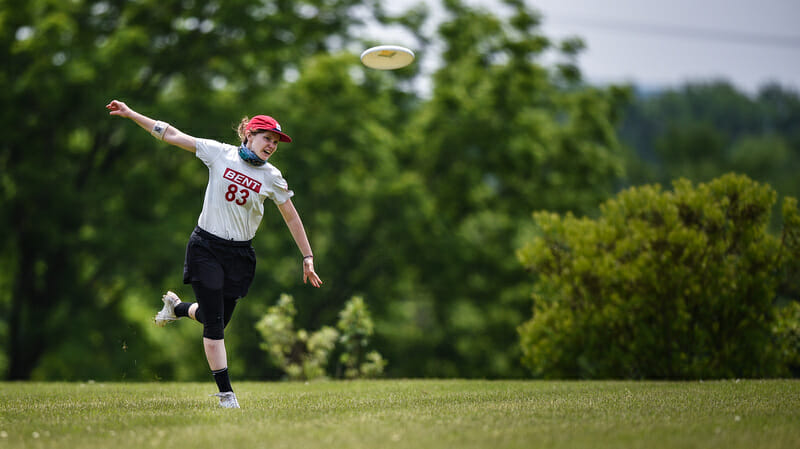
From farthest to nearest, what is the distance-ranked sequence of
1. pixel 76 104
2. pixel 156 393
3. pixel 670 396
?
pixel 76 104, pixel 156 393, pixel 670 396

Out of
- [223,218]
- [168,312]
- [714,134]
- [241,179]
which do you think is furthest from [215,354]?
[714,134]

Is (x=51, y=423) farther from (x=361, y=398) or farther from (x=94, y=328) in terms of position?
(x=94, y=328)

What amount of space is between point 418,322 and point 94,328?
41.5ft

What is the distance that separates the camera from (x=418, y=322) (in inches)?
1104

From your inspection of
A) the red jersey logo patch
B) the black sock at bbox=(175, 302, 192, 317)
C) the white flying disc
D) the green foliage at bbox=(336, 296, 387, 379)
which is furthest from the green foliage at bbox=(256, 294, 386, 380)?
the red jersey logo patch

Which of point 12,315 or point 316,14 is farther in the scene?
point 316,14

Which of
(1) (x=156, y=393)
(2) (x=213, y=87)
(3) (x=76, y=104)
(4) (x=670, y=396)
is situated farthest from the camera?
(2) (x=213, y=87)

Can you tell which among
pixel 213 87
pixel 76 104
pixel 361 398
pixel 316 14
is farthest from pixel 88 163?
pixel 361 398

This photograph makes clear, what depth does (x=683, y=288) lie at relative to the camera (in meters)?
8.52

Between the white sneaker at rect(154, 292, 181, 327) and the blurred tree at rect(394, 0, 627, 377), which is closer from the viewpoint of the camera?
the white sneaker at rect(154, 292, 181, 327)

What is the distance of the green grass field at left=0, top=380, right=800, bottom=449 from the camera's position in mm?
3955

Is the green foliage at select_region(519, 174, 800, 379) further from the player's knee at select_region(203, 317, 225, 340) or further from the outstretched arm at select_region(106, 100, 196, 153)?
the outstretched arm at select_region(106, 100, 196, 153)

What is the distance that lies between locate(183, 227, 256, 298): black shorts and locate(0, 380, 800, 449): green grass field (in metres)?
0.98

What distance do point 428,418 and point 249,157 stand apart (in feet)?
8.31
